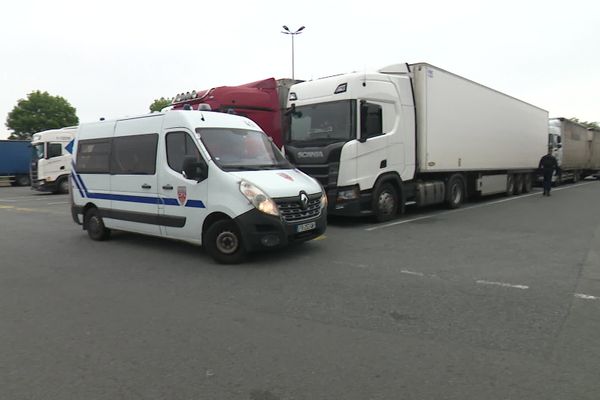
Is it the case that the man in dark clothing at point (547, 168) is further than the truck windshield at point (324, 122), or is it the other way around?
the man in dark clothing at point (547, 168)

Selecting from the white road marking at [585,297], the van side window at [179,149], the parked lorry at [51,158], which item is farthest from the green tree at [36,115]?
the white road marking at [585,297]

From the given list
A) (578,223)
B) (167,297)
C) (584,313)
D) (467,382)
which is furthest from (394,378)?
(578,223)

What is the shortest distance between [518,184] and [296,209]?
14896 mm

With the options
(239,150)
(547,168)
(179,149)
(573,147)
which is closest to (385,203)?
(239,150)

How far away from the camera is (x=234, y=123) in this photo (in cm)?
774

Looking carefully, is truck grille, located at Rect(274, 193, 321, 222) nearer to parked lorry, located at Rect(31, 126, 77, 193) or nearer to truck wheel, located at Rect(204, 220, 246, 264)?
truck wheel, located at Rect(204, 220, 246, 264)

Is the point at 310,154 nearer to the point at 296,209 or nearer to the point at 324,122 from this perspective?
the point at 324,122

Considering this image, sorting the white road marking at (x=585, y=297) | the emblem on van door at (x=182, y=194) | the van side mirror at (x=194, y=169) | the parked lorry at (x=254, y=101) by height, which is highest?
the parked lorry at (x=254, y=101)

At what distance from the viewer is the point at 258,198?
6383 mm

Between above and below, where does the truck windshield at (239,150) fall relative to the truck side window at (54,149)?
below

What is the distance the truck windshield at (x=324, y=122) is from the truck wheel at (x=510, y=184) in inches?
395

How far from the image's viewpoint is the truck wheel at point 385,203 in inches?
399

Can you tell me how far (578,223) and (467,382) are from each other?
351 inches

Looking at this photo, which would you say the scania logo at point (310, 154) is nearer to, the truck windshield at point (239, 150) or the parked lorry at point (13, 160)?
the truck windshield at point (239, 150)
